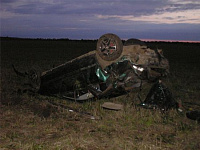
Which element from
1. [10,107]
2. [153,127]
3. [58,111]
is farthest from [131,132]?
[10,107]

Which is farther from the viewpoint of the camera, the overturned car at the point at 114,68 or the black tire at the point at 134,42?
the black tire at the point at 134,42

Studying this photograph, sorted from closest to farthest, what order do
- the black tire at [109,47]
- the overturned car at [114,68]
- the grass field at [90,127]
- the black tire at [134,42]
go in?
the grass field at [90,127]
the black tire at [109,47]
the overturned car at [114,68]
the black tire at [134,42]

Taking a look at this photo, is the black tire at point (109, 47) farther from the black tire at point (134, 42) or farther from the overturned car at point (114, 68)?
the black tire at point (134, 42)

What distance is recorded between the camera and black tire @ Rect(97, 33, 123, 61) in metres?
6.14

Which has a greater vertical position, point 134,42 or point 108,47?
point 134,42

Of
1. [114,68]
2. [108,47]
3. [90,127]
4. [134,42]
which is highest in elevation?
[134,42]

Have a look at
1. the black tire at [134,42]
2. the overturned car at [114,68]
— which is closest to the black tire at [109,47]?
the overturned car at [114,68]

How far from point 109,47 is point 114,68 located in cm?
54

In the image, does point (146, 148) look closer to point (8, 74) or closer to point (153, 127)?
point (153, 127)

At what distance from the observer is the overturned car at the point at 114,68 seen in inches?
248

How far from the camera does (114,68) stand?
6.40 m

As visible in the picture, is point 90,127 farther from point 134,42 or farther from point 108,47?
point 134,42

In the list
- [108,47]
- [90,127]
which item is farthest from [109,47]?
[90,127]

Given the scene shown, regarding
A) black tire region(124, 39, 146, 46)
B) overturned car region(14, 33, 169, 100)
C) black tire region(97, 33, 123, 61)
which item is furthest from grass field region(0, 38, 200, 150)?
black tire region(124, 39, 146, 46)
